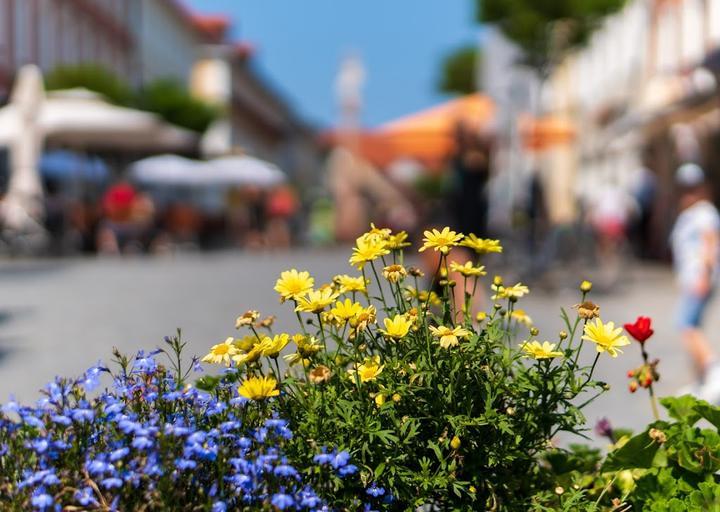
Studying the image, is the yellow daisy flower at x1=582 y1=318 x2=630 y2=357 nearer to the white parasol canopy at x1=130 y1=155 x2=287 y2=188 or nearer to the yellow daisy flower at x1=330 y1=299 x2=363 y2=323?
the yellow daisy flower at x1=330 y1=299 x2=363 y2=323

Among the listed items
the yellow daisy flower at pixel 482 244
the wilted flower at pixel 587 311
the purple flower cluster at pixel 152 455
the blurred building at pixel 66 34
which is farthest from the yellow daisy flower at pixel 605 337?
the blurred building at pixel 66 34

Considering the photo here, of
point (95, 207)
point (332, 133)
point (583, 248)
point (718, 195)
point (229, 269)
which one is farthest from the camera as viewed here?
point (332, 133)

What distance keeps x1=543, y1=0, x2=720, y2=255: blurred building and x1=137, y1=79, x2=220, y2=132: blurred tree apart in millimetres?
11407

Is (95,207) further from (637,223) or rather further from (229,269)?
(637,223)

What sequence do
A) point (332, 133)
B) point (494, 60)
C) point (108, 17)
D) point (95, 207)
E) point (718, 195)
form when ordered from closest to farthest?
point (718, 195)
point (95, 207)
point (332, 133)
point (494, 60)
point (108, 17)

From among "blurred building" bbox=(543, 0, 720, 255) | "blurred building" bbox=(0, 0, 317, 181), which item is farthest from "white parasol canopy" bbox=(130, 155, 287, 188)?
"blurred building" bbox=(543, 0, 720, 255)

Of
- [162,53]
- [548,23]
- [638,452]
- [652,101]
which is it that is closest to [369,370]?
[638,452]

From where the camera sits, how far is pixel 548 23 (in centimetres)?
2584

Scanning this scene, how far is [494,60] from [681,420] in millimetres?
42035

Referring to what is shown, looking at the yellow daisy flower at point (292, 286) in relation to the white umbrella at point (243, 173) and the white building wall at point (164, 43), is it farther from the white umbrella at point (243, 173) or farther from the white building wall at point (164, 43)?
the white building wall at point (164, 43)

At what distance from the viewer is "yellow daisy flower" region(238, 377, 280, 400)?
9.40 ft

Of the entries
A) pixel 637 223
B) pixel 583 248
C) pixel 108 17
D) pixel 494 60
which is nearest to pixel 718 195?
pixel 637 223

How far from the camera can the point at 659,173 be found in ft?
90.8

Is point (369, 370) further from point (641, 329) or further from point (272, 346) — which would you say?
point (641, 329)
